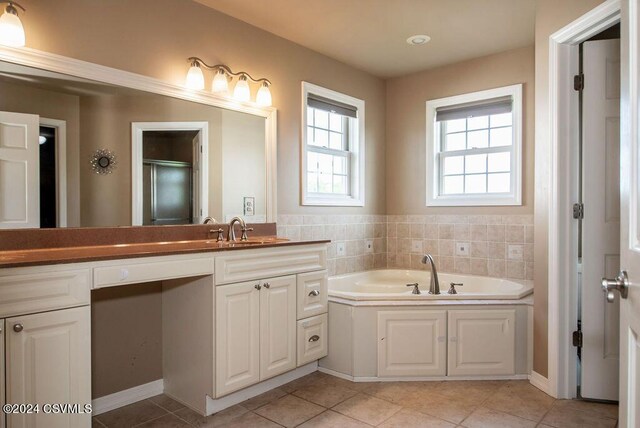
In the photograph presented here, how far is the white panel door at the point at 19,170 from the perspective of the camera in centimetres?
196

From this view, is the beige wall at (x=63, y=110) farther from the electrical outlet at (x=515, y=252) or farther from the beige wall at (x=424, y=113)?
the electrical outlet at (x=515, y=252)

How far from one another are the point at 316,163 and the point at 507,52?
6.12ft

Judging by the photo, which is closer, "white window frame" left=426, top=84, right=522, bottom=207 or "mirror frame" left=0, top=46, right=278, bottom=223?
"mirror frame" left=0, top=46, right=278, bottom=223

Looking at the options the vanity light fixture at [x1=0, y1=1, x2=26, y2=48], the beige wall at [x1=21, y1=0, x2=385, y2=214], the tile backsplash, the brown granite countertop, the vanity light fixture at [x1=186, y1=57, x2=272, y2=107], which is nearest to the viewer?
the brown granite countertop

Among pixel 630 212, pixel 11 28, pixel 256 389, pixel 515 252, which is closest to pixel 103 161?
pixel 11 28

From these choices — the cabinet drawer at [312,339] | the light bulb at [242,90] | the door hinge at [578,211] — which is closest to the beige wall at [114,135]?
the light bulb at [242,90]

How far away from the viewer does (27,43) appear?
2033 millimetres

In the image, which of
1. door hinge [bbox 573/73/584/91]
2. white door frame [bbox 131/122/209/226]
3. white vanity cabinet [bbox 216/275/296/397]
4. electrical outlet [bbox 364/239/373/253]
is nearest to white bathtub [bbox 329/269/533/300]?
electrical outlet [bbox 364/239/373/253]

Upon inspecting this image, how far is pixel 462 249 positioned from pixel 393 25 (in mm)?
1990

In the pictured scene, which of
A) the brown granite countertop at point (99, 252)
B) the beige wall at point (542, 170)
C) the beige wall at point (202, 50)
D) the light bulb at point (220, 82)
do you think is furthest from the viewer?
the light bulb at point (220, 82)

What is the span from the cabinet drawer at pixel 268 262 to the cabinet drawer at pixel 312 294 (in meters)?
0.05

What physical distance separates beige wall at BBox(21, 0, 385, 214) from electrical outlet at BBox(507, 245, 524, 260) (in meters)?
1.27

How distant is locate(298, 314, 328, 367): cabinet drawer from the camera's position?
8.89 ft

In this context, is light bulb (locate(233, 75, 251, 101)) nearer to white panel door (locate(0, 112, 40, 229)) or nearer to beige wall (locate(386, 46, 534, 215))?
white panel door (locate(0, 112, 40, 229))
